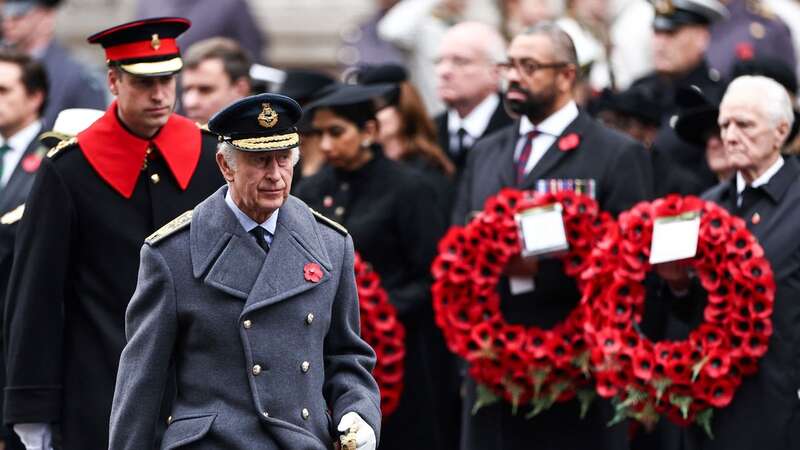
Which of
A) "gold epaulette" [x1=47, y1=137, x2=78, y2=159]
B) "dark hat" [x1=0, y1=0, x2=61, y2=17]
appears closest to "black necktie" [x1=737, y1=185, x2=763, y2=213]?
"gold epaulette" [x1=47, y1=137, x2=78, y2=159]

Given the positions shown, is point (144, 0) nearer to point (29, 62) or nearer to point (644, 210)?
point (29, 62)

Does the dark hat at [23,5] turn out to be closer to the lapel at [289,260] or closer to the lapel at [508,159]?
the lapel at [508,159]

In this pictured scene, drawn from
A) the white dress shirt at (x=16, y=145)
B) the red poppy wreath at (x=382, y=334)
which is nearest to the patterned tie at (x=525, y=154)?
the red poppy wreath at (x=382, y=334)

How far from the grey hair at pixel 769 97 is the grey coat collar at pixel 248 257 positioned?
3.12 m

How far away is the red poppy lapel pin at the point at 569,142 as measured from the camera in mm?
9844

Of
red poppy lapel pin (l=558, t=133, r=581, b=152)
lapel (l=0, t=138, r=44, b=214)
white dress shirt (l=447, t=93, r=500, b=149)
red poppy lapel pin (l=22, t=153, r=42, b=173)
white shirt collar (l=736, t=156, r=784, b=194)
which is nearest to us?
white shirt collar (l=736, t=156, r=784, b=194)

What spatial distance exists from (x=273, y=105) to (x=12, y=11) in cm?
826

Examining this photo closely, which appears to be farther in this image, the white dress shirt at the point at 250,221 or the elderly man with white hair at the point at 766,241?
the elderly man with white hair at the point at 766,241

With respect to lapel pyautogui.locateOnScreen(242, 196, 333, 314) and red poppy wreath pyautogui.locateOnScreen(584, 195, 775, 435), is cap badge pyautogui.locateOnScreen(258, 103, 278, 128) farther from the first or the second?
red poppy wreath pyautogui.locateOnScreen(584, 195, 775, 435)

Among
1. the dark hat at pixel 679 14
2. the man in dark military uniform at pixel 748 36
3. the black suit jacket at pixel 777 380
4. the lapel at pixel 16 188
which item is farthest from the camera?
the man in dark military uniform at pixel 748 36

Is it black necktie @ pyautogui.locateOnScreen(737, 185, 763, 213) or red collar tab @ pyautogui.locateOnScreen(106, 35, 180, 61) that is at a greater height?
red collar tab @ pyautogui.locateOnScreen(106, 35, 180, 61)

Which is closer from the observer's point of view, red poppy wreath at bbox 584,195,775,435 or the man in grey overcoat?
the man in grey overcoat

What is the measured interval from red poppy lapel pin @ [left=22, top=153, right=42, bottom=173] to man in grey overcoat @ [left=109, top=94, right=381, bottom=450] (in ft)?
12.5

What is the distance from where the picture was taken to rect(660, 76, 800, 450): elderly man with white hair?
8891 mm
